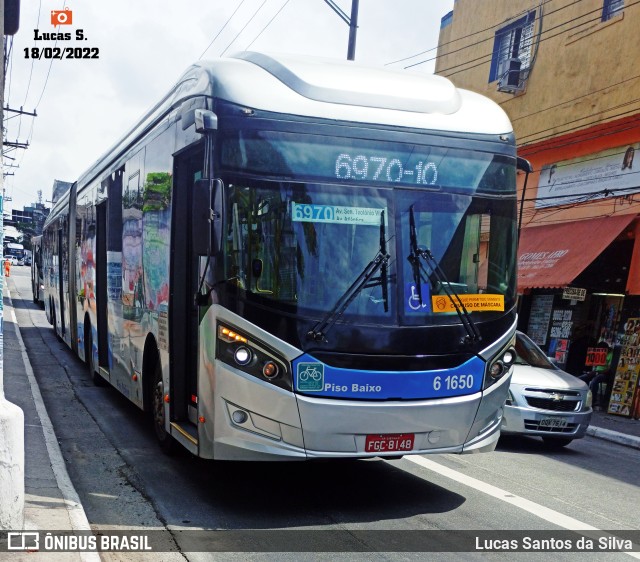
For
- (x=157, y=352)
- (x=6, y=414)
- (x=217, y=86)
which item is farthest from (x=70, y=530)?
(x=217, y=86)

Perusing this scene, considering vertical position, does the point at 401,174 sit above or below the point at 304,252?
above

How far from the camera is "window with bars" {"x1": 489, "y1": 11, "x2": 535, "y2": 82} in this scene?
20562 millimetres

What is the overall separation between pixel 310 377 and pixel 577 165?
14361 mm

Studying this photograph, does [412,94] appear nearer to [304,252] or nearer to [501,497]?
[304,252]

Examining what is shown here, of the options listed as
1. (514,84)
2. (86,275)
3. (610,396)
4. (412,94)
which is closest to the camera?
(412,94)

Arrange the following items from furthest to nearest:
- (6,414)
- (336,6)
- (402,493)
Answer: (336,6)
(402,493)
(6,414)

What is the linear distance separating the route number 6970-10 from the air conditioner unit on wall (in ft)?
51.8

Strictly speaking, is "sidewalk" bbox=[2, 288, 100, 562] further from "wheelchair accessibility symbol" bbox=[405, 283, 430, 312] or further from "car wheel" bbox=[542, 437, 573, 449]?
"car wheel" bbox=[542, 437, 573, 449]

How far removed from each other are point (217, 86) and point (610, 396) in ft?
41.8

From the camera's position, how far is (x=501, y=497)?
7.21m

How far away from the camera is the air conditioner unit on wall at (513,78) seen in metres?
20.5

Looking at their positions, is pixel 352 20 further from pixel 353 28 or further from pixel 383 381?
pixel 383 381

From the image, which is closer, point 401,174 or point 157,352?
point 401,174

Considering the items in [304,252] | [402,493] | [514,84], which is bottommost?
[402,493]
